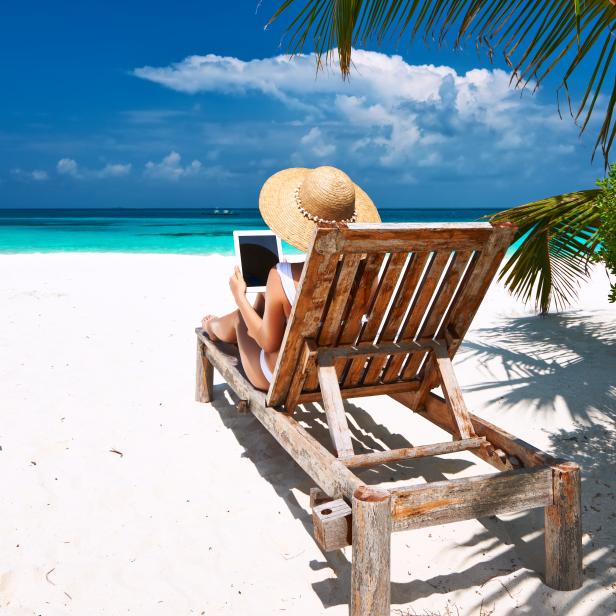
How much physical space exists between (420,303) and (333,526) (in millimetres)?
1161

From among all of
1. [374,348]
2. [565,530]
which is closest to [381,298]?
[374,348]

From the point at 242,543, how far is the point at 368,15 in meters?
2.57

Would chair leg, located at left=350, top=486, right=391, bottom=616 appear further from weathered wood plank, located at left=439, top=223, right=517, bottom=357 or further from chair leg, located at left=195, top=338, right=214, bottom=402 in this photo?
chair leg, located at left=195, top=338, right=214, bottom=402

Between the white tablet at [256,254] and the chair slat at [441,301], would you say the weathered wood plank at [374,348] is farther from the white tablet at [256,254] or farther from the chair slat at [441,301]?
the white tablet at [256,254]

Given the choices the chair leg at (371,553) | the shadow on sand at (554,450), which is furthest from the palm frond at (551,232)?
the chair leg at (371,553)

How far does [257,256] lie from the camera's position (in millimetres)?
3223

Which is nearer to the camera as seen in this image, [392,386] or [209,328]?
[392,386]

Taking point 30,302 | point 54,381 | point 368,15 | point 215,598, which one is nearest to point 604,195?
point 368,15

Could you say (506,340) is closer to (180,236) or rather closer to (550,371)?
(550,371)

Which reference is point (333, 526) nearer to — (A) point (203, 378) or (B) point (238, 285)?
(B) point (238, 285)

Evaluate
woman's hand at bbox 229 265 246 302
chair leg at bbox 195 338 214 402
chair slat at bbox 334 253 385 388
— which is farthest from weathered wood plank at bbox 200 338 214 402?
chair slat at bbox 334 253 385 388

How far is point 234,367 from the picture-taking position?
3.51 meters

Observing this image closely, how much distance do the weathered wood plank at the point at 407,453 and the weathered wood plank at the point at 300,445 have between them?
120 mm

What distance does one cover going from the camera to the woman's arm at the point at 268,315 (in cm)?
279
